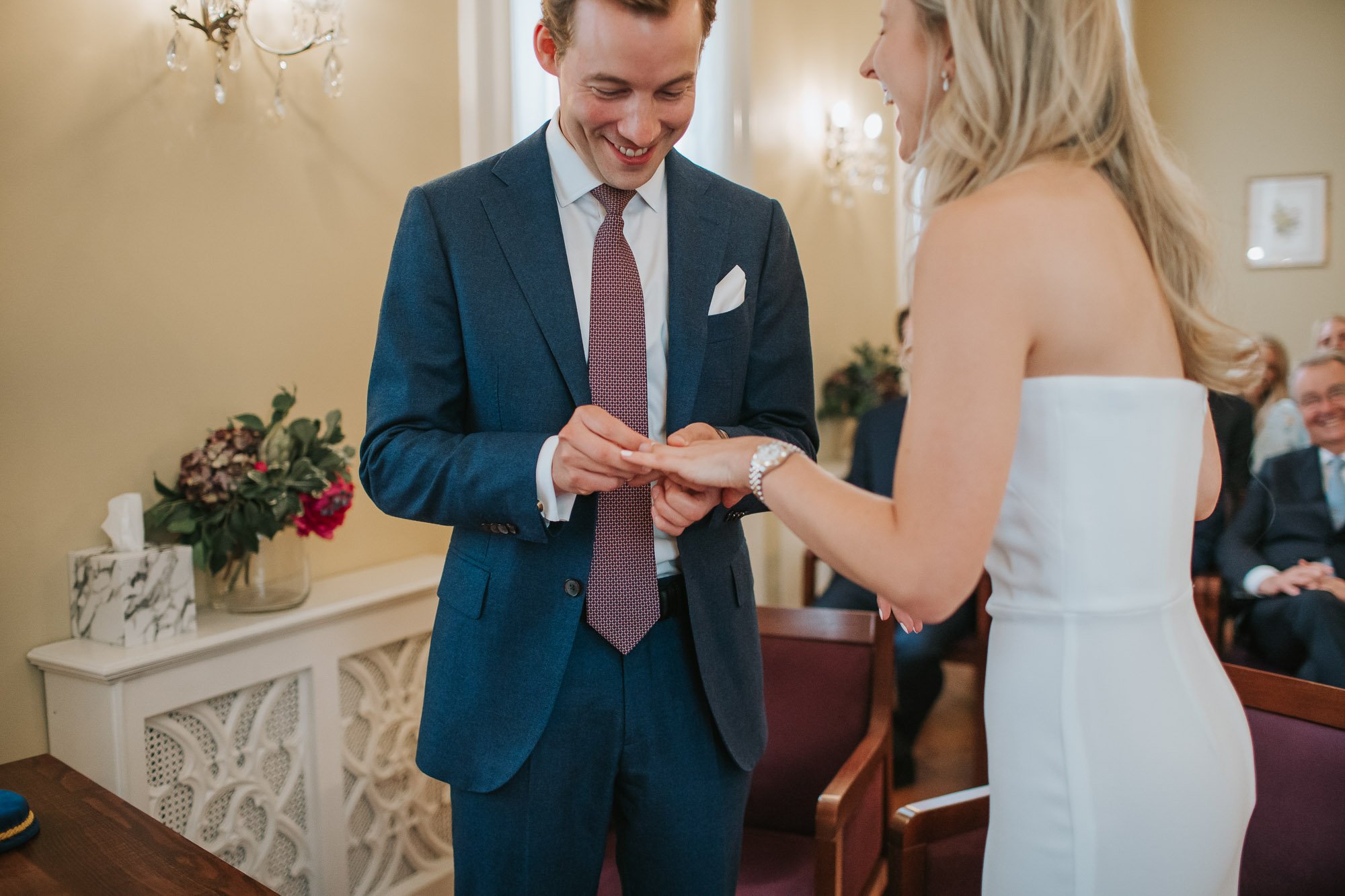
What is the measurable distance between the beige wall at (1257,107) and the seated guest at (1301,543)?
13.7 feet

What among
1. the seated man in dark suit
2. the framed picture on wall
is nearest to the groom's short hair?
the seated man in dark suit

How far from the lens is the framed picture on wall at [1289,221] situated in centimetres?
754

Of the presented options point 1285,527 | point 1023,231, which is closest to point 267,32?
point 1023,231

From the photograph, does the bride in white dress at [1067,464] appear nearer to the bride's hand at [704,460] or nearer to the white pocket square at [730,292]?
the bride's hand at [704,460]

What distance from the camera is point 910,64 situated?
1.23 m

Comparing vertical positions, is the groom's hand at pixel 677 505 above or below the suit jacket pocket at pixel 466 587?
above

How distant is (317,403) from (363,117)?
0.72m

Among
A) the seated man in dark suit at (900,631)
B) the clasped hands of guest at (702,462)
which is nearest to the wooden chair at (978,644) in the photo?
the seated man in dark suit at (900,631)

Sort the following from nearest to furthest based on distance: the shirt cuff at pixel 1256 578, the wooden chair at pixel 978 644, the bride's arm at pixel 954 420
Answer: the bride's arm at pixel 954 420 < the wooden chair at pixel 978 644 < the shirt cuff at pixel 1256 578

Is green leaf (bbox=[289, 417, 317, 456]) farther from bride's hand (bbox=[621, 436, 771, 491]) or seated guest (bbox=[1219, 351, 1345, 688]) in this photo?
seated guest (bbox=[1219, 351, 1345, 688])

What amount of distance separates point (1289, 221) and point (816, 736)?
698 centimetres

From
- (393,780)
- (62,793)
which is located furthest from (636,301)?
(393,780)

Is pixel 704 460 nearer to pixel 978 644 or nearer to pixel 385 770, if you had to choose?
pixel 385 770

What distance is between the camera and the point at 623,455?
132 centimetres
